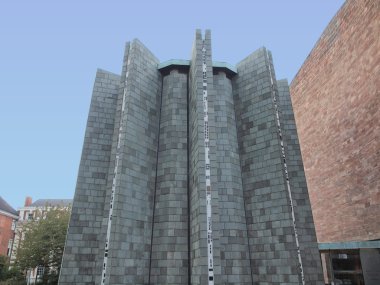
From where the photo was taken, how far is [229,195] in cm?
1609

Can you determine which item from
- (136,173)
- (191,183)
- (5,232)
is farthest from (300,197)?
(5,232)

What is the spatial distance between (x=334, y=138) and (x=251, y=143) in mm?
9427

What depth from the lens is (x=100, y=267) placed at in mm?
13328

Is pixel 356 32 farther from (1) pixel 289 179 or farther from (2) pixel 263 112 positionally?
(1) pixel 289 179

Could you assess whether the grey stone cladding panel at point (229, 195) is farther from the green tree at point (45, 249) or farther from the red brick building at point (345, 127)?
the green tree at point (45, 249)

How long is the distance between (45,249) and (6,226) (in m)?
26.1

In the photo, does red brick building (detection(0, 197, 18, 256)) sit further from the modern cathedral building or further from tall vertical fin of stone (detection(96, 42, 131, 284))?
tall vertical fin of stone (detection(96, 42, 131, 284))

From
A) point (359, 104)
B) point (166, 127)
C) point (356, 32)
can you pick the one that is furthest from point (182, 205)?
point (356, 32)

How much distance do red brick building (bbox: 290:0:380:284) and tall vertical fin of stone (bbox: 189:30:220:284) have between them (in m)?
8.95

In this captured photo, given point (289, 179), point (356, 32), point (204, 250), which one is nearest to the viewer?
point (204, 250)

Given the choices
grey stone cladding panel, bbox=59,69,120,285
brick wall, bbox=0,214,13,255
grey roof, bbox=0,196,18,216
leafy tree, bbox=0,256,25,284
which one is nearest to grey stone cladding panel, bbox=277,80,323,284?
grey stone cladding panel, bbox=59,69,120,285

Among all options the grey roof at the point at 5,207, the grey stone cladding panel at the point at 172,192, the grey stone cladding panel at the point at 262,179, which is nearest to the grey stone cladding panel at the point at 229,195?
the grey stone cladding panel at the point at 262,179

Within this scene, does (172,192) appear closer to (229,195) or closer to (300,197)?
(229,195)

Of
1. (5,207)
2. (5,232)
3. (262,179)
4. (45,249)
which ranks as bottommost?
(45,249)
